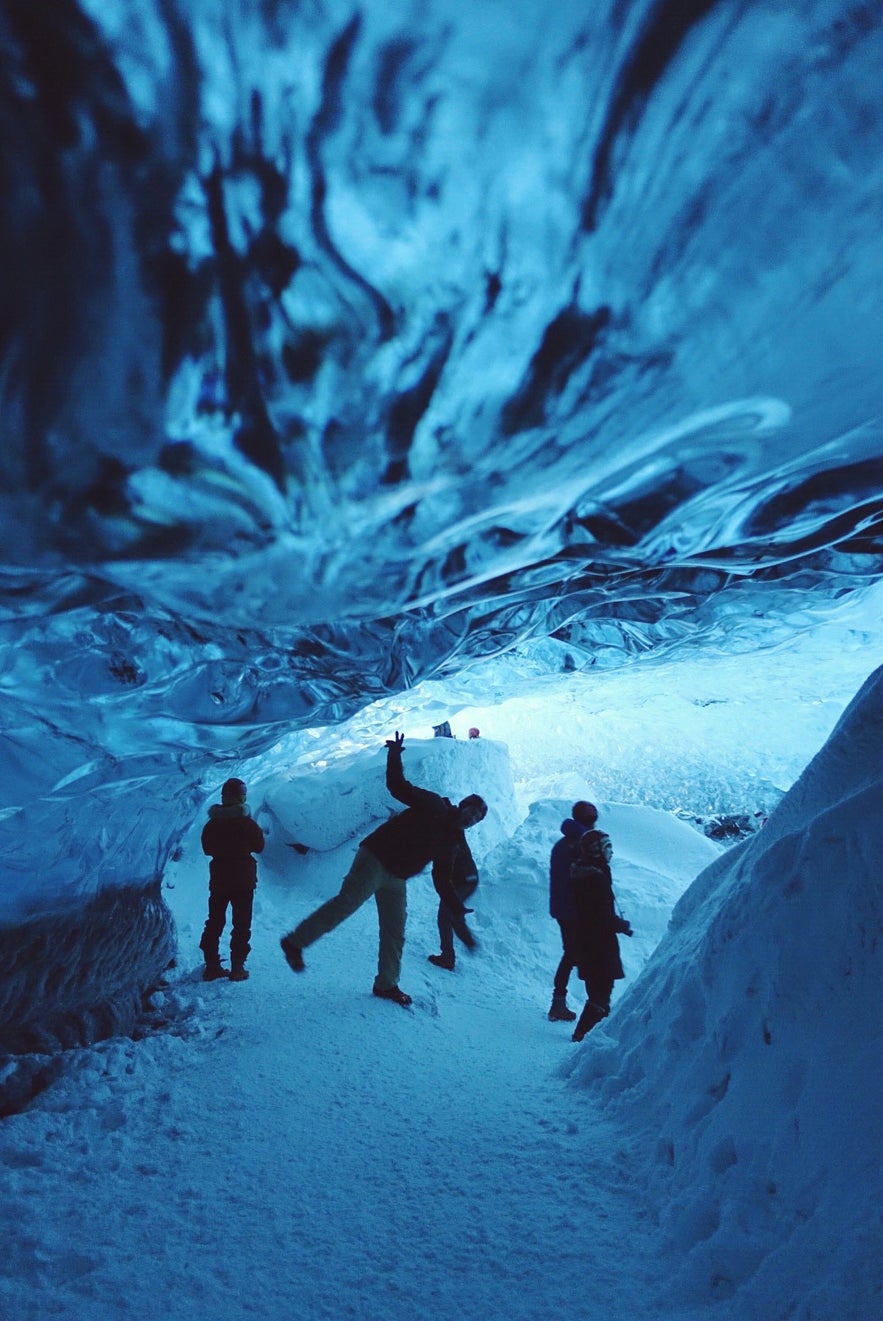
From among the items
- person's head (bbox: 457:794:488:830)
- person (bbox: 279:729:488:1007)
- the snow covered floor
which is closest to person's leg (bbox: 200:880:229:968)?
the snow covered floor

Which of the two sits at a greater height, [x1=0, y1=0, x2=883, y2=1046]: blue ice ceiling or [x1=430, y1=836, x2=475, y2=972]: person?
[x1=0, y1=0, x2=883, y2=1046]: blue ice ceiling

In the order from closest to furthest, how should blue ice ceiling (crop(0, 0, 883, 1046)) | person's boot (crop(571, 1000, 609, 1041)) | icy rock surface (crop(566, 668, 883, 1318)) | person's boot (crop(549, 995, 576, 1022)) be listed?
blue ice ceiling (crop(0, 0, 883, 1046)), icy rock surface (crop(566, 668, 883, 1318)), person's boot (crop(571, 1000, 609, 1041)), person's boot (crop(549, 995, 576, 1022))

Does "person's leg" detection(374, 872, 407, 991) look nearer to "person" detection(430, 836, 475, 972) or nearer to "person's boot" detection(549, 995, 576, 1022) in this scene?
"person" detection(430, 836, 475, 972)

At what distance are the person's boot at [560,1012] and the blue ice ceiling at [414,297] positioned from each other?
3.90m

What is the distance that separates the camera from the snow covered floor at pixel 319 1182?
6.32ft

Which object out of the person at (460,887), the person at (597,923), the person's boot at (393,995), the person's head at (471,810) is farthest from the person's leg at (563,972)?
the person's boot at (393,995)

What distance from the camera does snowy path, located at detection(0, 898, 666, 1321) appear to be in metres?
1.92

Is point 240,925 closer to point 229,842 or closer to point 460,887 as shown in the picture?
point 229,842

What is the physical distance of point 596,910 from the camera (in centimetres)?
477

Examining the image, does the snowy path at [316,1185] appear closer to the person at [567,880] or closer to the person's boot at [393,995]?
the person's boot at [393,995]

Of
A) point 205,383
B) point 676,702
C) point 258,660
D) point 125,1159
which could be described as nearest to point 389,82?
point 205,383

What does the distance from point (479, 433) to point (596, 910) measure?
12.4ft

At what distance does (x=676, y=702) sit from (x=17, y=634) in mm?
9524

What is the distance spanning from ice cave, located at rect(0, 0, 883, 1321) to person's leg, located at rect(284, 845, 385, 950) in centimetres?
58
